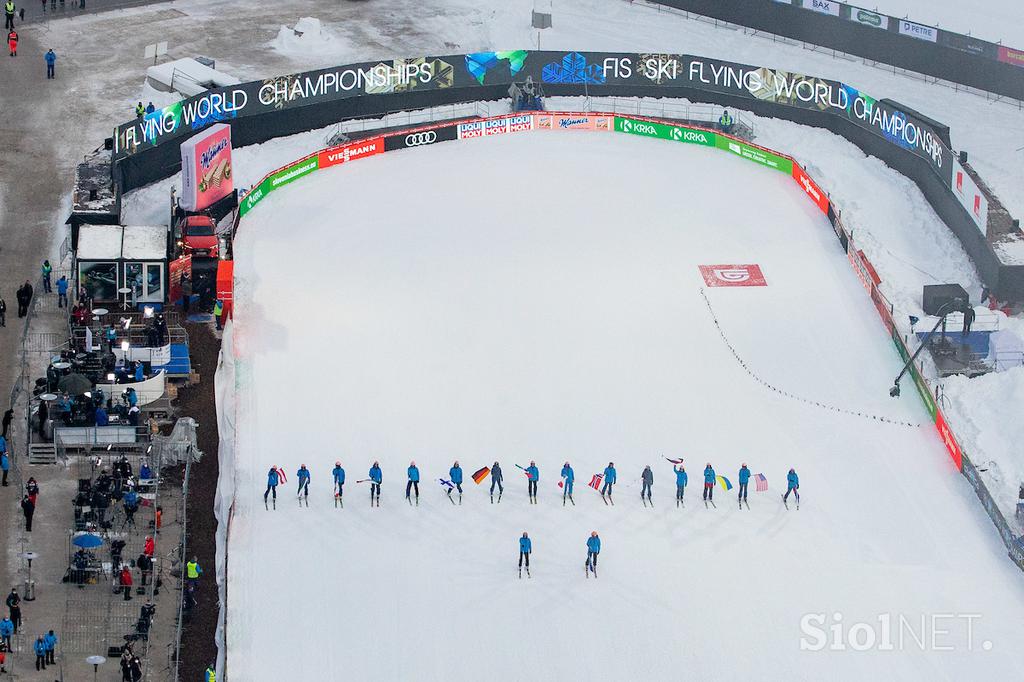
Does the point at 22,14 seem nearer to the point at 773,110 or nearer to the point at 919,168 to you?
the point at 773,110

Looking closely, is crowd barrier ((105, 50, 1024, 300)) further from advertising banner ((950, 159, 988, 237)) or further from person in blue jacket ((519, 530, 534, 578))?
person in blue jacket ((519, 530, 534, 578))

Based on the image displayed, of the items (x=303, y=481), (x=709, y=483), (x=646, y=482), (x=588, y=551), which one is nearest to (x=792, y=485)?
(x=709, y=483)

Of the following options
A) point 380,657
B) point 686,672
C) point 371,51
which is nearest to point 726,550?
point 686,672

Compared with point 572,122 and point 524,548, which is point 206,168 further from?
point 524,548

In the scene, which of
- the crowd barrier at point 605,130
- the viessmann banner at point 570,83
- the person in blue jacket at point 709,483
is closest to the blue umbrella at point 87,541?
the person in blue jacket at point 709,483

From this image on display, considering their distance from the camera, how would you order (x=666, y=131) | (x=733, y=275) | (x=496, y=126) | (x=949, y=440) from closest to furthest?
1. (x=949, y=440)
2. (x=733, y=275)
3. (x=496, y=126)
4. (x=666, y=131)
